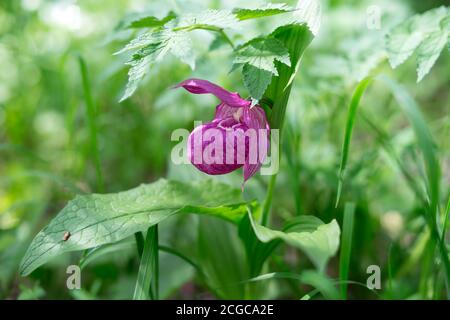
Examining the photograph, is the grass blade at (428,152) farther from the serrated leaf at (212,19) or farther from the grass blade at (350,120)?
the serrated leaf at (212,19)

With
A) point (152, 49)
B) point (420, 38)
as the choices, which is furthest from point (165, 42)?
point (420, 38)

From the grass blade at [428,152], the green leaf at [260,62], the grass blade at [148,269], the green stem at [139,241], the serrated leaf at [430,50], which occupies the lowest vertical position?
the grass blade at [148,269]

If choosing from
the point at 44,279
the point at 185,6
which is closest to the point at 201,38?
the point at 185,6

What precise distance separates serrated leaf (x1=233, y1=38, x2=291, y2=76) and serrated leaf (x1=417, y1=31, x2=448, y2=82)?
316 mm

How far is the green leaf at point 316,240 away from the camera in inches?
30.9

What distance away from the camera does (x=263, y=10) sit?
909 millimetres

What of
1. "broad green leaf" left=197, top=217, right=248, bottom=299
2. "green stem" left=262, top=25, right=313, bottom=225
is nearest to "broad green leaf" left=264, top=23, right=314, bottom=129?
"green stem" left=262, top=25, right=313, bottom=225

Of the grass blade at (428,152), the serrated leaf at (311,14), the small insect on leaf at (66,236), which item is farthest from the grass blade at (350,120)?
the small insect on leaf at (66,236)

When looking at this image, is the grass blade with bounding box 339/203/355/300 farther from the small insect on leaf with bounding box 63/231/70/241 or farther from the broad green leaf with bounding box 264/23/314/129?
the small insect on leaf with bounding box 63/231/70/241

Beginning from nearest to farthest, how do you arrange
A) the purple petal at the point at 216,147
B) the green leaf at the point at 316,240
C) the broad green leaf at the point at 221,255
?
the green leaf at the point at 316,240, the purple petal at the point at 216,147, the broad green leaf at the point at 221,255

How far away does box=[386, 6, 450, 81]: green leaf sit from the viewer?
1.01 metres

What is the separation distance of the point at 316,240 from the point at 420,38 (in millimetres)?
588

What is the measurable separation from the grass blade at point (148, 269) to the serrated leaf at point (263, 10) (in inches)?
18.3
